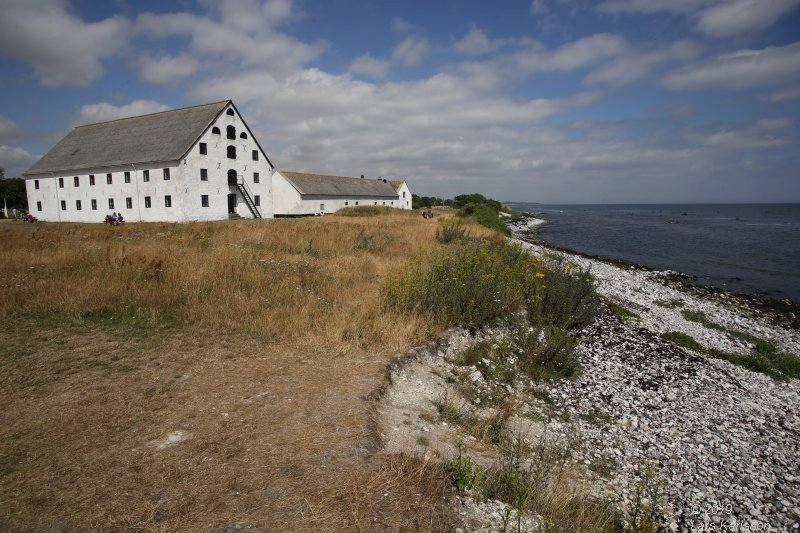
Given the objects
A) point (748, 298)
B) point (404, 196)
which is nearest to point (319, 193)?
point (404, 196)

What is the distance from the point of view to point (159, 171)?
3181 centimetres

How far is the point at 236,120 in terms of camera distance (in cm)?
3562

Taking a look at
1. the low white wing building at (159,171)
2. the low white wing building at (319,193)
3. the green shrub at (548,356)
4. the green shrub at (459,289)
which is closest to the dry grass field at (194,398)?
the green shrub at (459,289)

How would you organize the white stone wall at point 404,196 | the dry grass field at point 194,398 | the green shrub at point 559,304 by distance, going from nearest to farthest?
the dry grass field at point 194,398
the green shrub at point 559,304
the white stone wall at point 404,196

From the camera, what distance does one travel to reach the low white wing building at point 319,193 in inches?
1907

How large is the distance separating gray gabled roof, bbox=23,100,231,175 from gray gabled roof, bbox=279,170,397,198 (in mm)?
14787

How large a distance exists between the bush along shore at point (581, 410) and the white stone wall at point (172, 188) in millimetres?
27897

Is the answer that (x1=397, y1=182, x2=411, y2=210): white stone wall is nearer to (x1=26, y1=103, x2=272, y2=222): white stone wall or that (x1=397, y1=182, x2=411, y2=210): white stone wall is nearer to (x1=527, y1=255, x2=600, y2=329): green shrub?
(x1=26, y1=103, x2=272, y2=222): white stone wall

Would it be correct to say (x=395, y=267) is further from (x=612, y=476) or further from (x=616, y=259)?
(x=616, y=259)

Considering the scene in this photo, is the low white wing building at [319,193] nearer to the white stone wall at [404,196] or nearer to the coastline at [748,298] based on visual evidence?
the white stone wall at [404,196]

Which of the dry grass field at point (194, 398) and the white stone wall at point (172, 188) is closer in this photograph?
the dry grass field at point (194, 398)

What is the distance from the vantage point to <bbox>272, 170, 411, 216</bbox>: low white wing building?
159ft

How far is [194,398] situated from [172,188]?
3203 cm

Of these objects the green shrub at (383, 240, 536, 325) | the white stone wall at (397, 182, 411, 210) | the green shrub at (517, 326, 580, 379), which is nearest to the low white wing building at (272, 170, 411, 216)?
the white stone wall at (397, 182, 411, 210)
